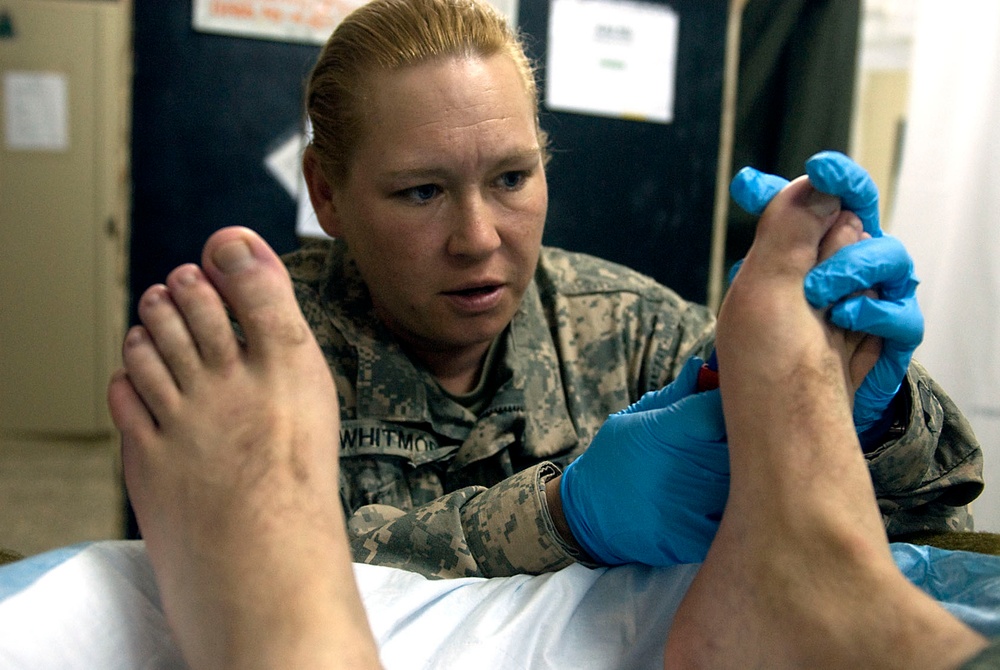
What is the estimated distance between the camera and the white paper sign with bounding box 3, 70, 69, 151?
3.24 metres

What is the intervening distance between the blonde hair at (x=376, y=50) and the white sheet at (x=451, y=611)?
1.79 feet

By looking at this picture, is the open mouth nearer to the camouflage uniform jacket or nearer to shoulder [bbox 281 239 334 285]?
the camouflage uniform jacket

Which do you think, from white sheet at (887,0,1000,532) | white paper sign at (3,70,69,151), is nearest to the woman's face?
white sheet at (887,0,1000,532)

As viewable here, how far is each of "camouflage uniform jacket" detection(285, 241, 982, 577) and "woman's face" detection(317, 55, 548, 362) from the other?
0.09 m

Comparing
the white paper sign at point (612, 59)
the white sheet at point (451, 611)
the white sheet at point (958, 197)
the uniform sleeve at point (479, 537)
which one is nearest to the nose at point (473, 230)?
the uniform sleeve at point (479, 537)

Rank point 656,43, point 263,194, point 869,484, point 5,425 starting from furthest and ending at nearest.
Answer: point 5,425, point 656,43, point 263,194, point 869,484

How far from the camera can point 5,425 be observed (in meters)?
3.42

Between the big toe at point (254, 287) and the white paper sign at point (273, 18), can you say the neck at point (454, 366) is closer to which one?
the big toe at point (254, 287)

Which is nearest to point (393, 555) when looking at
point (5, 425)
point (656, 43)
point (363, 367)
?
point (363, 367)

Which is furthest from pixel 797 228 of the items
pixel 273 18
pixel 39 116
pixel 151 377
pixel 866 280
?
pixel 39 116

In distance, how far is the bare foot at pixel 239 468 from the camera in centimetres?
60

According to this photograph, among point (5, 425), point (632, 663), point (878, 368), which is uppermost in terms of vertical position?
point (878, 368)

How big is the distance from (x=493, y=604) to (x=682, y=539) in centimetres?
18

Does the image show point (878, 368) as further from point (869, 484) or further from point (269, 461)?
point (269, 461)
